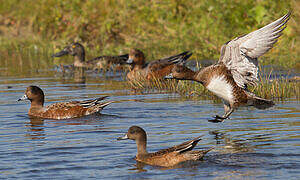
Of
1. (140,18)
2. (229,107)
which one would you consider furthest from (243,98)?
(140,18)

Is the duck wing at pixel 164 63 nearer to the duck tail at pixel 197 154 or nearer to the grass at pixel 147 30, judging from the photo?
the grass at pixel 147 30

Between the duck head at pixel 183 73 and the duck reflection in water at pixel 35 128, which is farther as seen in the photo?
the duck head at pixel 183 73

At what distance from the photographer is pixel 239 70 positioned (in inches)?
393

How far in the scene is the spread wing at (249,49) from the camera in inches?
375

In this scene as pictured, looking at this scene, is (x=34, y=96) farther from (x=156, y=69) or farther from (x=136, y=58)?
(x=136, y=58)

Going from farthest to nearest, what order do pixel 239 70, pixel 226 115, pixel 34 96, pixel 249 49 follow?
pixel 34 96 < pixel 226 115 < pixel 239 70 < pixel 249 49

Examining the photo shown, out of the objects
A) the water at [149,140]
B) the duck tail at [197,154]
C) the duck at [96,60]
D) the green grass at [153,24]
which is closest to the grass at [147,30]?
the green grass at [153,24]

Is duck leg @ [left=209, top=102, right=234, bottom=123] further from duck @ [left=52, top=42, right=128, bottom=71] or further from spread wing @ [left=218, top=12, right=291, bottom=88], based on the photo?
duck @ [left=52, top=42, right=128, bottom=71]

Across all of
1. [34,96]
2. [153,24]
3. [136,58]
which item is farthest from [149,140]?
[153,24]

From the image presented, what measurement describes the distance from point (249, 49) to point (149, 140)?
2.38 meters

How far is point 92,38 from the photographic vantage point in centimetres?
2483

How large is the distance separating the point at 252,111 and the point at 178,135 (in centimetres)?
275

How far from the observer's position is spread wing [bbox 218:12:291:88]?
31.2ft

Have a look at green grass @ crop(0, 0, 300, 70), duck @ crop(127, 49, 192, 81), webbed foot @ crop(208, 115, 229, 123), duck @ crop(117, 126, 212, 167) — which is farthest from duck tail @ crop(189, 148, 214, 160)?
green grass @ crop(0, 0, 300, 70)
